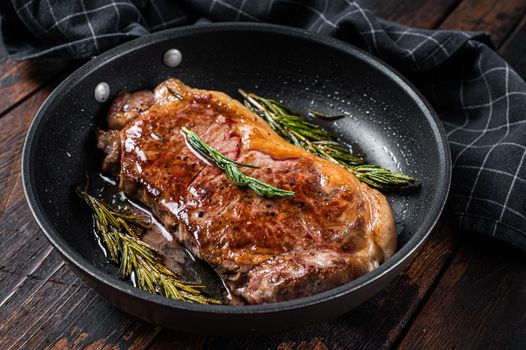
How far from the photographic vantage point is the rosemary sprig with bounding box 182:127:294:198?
2.27 m

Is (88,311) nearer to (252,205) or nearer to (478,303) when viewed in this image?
(252,205)

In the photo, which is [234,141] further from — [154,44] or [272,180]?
[154,44]

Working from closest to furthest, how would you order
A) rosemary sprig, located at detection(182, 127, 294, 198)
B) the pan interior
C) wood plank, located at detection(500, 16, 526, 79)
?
rosemary sprig, located at detection(182, 127, 294, 198) → the pan interior → wood plank, located at detection(500, 16, 526, 79)

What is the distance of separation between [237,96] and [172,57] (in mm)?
358

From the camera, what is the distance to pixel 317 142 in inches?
111

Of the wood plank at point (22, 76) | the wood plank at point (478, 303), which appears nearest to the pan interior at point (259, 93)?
the wood plank at point (478, 303)

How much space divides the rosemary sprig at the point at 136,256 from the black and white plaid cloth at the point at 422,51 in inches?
41.0

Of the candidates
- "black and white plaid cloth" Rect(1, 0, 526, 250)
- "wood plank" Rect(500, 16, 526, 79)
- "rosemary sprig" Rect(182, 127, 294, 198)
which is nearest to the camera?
"rosemary sprig" Rect(182, 127, 294, 198)

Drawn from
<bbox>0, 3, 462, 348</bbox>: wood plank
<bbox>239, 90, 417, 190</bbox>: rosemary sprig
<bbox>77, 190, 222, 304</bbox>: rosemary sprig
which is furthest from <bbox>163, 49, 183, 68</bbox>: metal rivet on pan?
<bbox>0, 3, 462, 348</bbox>: wood plank

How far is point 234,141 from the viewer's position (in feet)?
8.26

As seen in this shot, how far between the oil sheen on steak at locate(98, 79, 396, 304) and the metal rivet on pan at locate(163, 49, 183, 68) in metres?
0.41

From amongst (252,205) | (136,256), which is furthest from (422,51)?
(136,256)

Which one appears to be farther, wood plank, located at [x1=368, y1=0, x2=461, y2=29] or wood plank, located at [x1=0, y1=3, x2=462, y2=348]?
wood plank, located at [x1=368, y1=0, x2=461, y2=29]

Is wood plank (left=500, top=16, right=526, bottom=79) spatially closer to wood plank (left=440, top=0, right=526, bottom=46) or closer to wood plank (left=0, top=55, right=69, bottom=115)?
wood plank (left=440, top=0, right=526, bottom=46)
